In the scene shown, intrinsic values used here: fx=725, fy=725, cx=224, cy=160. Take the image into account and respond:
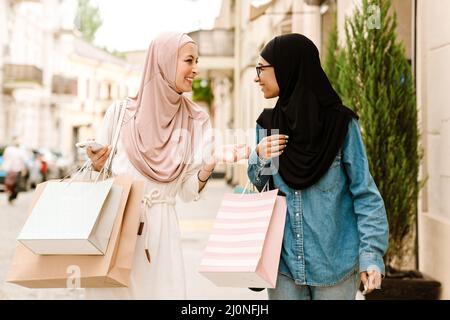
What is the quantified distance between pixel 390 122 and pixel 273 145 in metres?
3.22

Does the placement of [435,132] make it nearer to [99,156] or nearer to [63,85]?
[99,156]

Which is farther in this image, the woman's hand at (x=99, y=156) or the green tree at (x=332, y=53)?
the green tree at (x=332, y=53)

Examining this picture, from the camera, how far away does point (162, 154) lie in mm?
2643

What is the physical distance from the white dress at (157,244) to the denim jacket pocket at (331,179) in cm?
55

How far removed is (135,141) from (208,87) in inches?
1320

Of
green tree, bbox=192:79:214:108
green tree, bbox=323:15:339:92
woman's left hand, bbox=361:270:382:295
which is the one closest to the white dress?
woman's left hand, bbox=361:270:382:295

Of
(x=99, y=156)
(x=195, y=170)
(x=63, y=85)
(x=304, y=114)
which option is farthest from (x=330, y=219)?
(x=63, y=85)

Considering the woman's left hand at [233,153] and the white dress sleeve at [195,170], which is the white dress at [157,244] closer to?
the white dress sleeve at [195,170]

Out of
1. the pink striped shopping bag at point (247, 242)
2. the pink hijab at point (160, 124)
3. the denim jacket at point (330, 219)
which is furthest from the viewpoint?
the pink hijab at point (160, 124)

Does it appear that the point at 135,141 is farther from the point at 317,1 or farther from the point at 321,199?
the point at 317,1

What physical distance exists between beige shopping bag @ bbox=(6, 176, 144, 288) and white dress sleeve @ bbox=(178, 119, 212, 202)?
27cm

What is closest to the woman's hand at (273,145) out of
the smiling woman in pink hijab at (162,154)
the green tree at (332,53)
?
the smiling woman in pink hijab at (162,154)

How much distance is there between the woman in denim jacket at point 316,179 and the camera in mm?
2320

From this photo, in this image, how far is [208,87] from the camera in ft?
118
